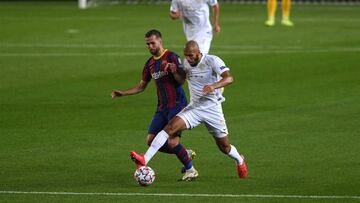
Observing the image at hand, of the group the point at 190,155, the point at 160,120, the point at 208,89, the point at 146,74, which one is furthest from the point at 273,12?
the point at 208,89

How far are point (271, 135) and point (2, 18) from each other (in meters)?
24.1

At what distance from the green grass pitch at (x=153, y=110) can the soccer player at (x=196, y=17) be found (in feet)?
4.36

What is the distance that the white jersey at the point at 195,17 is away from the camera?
21.9 metres

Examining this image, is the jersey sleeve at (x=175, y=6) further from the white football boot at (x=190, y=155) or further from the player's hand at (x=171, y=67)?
the player's hand at (x=171, y=67)

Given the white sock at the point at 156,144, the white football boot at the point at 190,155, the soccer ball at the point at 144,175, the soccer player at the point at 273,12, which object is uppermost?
the white sock at the point at 156,144

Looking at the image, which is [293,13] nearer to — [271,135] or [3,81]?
[3,81]

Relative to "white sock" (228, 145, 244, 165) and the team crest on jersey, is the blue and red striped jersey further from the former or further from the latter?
"white sock" (228, 145, 244, 165)

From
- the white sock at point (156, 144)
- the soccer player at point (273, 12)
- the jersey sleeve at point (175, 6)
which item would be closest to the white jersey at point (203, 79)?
the white sock at point (156, 144)

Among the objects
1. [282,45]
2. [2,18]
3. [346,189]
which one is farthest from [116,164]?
[2,18]

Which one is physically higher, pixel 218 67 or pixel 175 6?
pixel 218 67

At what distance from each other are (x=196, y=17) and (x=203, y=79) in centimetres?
861

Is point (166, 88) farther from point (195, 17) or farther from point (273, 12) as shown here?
point (273, 12)

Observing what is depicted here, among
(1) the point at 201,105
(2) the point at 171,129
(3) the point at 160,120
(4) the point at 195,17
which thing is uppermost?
(1) the point at 201,105

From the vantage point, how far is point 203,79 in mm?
13555
